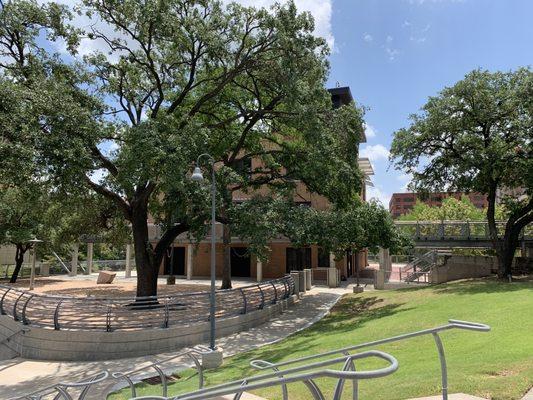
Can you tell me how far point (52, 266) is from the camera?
4397cm

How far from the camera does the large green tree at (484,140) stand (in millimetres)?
21438

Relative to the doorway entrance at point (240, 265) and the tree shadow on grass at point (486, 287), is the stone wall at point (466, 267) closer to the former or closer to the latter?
the tree shadow on grass at point (486, 287)

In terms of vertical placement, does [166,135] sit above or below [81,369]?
above

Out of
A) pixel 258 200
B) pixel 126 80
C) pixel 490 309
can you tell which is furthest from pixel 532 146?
pixel 126 80

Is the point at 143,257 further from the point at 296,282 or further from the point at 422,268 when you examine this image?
the point at 422,268

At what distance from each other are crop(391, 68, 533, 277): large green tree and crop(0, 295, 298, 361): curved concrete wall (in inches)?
623

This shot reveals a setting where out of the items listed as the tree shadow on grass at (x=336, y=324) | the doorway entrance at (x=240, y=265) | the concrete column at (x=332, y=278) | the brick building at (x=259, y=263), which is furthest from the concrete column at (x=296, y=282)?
the doorway entrance at (x=240, y=265)

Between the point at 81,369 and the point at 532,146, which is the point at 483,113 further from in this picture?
the point at 81,369

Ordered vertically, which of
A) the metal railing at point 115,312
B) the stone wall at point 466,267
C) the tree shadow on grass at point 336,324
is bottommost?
the tree shadow on grass at point 336,324

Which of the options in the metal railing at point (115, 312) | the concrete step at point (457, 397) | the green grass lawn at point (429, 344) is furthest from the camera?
the metal railing at point (115, 312)

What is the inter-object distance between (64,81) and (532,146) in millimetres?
21836

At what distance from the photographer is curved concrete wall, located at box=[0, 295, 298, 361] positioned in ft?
45.4

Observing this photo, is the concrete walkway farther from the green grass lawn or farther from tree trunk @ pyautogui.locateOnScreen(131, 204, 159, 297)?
tree trunk @ pyautogui.locateOnScreen(131, 204, 159, 297)

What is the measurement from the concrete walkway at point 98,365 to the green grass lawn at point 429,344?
87 cm
